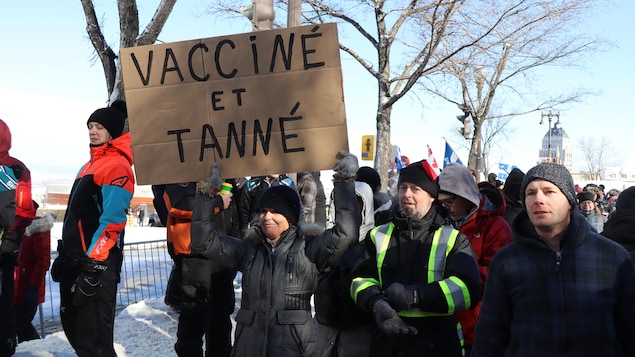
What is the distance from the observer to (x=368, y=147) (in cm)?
1841

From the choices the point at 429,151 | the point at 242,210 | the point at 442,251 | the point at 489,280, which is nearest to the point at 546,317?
the point at 489,280

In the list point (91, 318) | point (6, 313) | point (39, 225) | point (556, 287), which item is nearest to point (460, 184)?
point (556, 287)

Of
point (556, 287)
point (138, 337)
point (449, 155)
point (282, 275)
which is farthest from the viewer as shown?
point (449, 155)

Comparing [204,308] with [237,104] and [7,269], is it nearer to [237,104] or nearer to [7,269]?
[7,269]

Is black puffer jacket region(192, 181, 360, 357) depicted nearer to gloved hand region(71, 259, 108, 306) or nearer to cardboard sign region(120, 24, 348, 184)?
cardboard sign region(120, 24, 348, 184)

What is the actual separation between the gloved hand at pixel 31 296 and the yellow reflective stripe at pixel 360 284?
4726 mm

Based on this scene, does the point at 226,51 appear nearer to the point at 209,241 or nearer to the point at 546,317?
the point at 209,241

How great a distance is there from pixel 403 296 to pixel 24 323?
17.1 ft

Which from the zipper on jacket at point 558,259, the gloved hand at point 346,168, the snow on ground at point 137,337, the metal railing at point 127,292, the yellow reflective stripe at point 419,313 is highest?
the gloved hand at point 346,168

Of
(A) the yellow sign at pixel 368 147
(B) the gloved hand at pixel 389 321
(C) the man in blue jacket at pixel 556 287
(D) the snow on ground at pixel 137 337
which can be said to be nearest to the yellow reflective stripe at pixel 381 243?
(B) the gloved hand at pixel 389 321

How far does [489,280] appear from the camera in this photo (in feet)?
10.2

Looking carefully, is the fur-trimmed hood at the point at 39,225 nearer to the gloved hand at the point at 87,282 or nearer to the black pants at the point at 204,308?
the black pants at the point at 204,308

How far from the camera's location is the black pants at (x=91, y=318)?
475cm

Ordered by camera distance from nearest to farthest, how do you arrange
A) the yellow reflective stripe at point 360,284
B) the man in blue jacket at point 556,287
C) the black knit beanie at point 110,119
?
1. the man in blue jacket at point 556,287
2. the yellow reflective stripe at point 360,284
3. the black knit beanie at point 110,119
